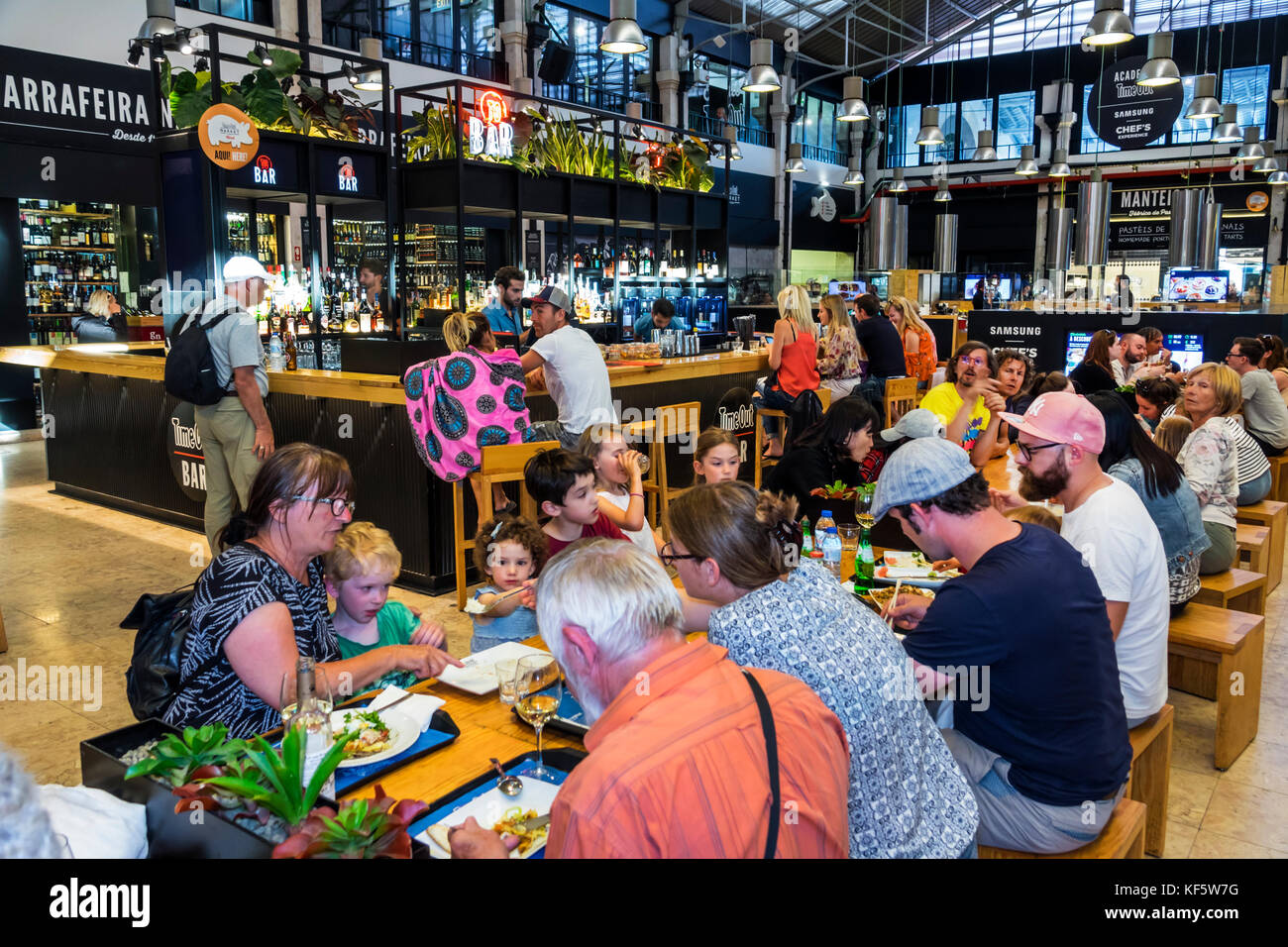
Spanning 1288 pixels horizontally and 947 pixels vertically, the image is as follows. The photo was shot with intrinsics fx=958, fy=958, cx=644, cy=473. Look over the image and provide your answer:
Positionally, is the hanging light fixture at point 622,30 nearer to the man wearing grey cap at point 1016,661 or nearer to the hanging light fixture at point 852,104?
the hanging light fixture at point 852,104

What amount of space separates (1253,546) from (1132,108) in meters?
8.68

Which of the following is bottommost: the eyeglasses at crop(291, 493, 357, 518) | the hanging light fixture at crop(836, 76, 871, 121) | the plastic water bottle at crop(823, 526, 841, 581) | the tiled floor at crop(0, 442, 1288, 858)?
the tiled floor at crop(0, 442, 1288, 858)

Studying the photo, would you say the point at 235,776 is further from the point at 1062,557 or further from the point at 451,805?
the point at 1062,557

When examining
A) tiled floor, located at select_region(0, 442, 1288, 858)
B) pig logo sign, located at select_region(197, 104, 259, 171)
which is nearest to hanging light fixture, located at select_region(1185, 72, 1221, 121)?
tiled floor, located at select_region(0, 442, 1288, 858)

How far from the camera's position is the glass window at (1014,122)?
856 inches

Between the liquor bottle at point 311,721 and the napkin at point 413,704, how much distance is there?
31 cm

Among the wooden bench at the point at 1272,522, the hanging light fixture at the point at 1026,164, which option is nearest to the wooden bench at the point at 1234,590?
the wooden bench at the point at 1272,522

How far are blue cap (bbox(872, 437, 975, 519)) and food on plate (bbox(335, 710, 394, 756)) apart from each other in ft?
4.29

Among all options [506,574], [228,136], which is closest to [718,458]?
[506,574]

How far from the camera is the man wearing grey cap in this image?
2172 mm

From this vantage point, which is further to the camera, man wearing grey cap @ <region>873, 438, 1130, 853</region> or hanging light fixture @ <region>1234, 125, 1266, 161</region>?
hanging light fixture @ <region>1234, 125, 1266, 161</region>

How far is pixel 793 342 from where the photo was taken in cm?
767

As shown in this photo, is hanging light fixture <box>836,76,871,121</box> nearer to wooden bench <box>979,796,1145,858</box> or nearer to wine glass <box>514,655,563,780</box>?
wooden bench <box>979,796,1145,858</box>
